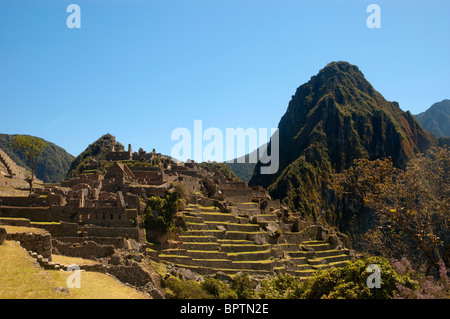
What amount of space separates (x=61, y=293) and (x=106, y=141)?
77.5 meters

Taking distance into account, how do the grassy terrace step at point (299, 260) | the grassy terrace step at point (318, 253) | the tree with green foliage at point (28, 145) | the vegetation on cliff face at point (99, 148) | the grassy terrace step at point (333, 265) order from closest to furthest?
the tree with green foliage at point (28, 145), the grassy terrace step at point (299, 260), the grassy terrace step at point (333, 265), the grassy terrace step at point (318, 253), the vegetation on cliff face at point (99, 148)

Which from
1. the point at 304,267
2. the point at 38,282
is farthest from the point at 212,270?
the point at 38,282

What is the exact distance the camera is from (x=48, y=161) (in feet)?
378

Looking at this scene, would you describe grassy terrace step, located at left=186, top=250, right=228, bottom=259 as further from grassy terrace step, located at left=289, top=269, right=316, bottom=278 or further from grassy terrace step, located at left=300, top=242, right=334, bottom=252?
grassy terrace step, located at left=300, top=242, right=334, bottom=252

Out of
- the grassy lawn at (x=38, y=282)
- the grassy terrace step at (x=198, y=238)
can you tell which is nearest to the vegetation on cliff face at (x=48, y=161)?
the grassy terrace step at (x=198, y=238)

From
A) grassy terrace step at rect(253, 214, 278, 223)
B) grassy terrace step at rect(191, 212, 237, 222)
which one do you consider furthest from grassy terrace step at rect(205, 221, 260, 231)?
grassy terrace step at rect(253, 214, 278, 223)

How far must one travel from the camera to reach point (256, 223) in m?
39.0

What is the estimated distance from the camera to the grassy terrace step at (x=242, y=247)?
32406 mm

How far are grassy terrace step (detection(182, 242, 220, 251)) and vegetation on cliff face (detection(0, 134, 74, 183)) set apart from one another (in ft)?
260

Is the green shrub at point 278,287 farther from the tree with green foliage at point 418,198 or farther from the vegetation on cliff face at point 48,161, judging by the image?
the vegetation on cliff face at point 48,161

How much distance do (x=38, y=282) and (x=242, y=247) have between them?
2410cm
